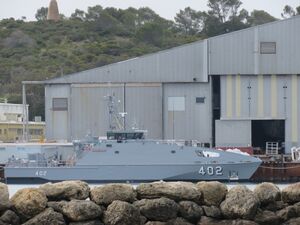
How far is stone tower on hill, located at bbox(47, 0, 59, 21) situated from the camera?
140625 millimetres

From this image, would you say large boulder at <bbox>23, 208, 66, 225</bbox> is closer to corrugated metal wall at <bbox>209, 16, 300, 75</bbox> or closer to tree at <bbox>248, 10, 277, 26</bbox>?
corrugated metal wall at <bbox>209, 16, 300, 75</bbox>

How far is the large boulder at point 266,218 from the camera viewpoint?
15.9m

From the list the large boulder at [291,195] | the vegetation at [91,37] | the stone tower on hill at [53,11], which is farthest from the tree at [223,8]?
the large boulder at [291,195]

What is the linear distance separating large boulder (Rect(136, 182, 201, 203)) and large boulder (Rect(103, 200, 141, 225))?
43cm

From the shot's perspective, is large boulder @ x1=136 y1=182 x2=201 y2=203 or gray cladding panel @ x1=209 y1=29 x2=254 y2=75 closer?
large boulder @ x1=136 y1=182 x2=201 y2=203

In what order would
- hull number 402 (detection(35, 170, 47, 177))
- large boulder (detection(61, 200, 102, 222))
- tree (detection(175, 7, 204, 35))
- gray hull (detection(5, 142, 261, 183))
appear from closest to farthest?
large boulder (detection(61, 200, 102, 222)) → gray hull (detection(5, 142, 261, 183)) → hull number 402 (detection(35, 170, 47, 177)) → tree (detection(175, 7, 204, 35))

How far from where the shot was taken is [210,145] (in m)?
51.4

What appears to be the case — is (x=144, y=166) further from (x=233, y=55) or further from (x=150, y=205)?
(x=150, y=205)

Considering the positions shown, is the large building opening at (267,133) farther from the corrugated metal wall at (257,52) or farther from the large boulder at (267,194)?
the large boulder at (267,194)

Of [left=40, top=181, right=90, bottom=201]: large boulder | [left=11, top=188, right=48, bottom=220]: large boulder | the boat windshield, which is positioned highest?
the boat windshield

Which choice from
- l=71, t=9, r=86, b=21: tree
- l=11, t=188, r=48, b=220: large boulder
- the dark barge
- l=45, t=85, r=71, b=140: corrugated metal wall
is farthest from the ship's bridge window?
l=71, t=9, r=86, b=21: tree

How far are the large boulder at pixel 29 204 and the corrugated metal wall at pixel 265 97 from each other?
35.4 meters

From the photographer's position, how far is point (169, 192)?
15805mm

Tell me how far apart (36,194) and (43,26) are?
12071 cm
